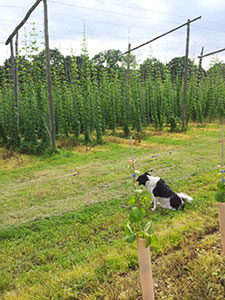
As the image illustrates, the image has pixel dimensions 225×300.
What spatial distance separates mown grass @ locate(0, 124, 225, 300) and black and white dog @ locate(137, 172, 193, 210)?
0.15 m

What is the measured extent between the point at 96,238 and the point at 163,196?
4.37 feet

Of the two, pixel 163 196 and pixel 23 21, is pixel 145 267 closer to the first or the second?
pixel 163 196

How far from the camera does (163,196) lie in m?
3.94

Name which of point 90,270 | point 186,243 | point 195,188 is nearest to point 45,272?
point 90,270

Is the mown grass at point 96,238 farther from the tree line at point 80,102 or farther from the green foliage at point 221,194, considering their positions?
the tree line at point 80,102

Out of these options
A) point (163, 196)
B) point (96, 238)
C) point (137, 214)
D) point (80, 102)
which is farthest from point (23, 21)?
point (137, 214)

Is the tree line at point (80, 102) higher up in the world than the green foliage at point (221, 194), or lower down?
higher up

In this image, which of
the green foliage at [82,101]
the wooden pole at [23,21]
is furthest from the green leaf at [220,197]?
the wooden pole at [23,21]

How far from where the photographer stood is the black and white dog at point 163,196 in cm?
388

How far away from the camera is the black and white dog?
153 inches

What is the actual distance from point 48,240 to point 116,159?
14.3 feet

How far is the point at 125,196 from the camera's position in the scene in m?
4.62

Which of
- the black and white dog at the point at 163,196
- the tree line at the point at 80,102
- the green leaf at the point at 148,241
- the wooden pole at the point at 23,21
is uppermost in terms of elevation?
the wooden pole at the point at 23,21

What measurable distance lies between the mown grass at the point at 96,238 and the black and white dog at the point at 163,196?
0.50ft
